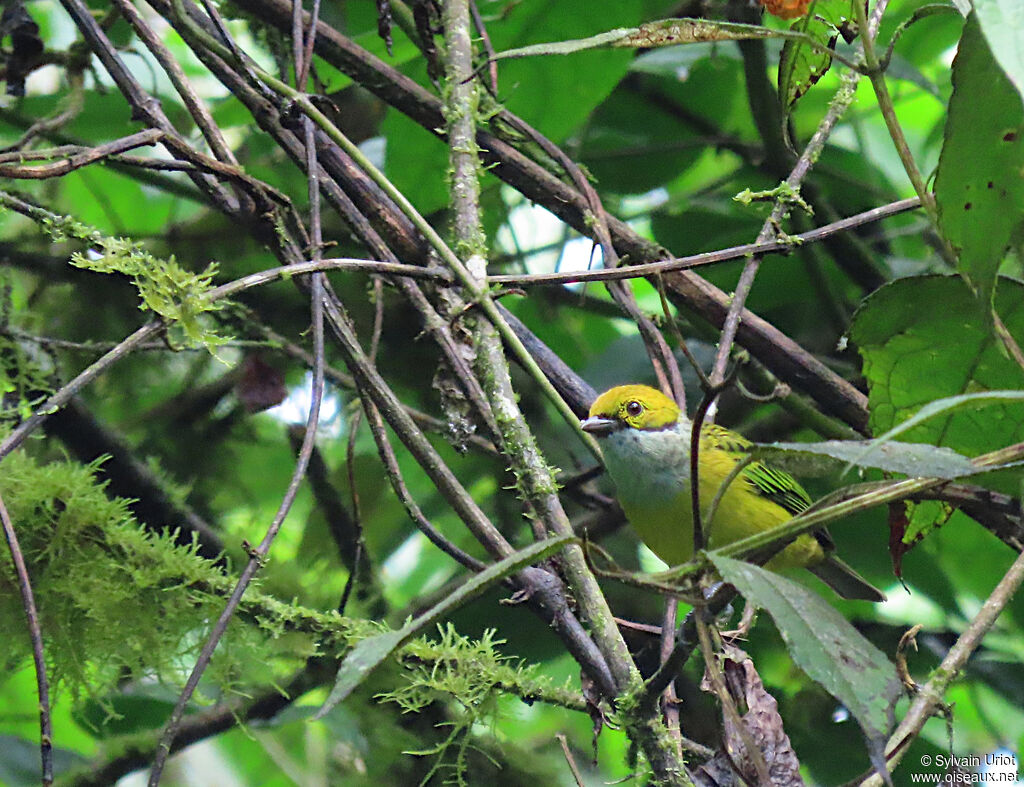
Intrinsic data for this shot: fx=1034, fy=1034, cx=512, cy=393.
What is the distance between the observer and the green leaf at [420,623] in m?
0.96

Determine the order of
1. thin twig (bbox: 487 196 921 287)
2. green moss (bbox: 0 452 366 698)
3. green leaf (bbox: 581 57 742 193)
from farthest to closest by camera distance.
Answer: green leaf (bbox: 581 57 742 193)
green moss (bbox: 0 452 366 698)
thin twig (bbox: 487 196 921 287)

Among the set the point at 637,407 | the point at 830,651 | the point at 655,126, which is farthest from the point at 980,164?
the point at 655,126

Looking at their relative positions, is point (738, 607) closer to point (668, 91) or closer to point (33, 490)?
point (668, 91)

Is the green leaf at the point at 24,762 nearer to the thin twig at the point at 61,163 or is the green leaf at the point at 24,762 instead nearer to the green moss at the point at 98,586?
the green moss at the point at 98,586

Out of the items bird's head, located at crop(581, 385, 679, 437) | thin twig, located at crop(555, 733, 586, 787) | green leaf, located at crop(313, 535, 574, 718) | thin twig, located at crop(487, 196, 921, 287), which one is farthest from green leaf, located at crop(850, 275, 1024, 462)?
bird's head, located at crop(581, 385, 679, 437)

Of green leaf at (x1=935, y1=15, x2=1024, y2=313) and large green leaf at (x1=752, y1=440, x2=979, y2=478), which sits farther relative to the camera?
green leaf at (x1=935, y1=15, x2=1024, y2=313)

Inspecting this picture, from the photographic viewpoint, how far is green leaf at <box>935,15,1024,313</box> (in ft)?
3.81

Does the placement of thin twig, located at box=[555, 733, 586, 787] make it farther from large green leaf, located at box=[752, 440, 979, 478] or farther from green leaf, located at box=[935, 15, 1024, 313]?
green leaf, located at box=[935, 15, 1024, 313]

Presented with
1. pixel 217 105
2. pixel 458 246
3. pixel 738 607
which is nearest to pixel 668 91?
pixel 217 105

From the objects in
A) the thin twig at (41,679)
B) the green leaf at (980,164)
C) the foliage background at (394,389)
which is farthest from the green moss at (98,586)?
the green leaf at (980,164)

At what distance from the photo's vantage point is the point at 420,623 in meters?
1.01

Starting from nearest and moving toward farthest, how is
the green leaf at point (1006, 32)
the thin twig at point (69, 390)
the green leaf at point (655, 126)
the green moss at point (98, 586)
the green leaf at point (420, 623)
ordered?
1. the green leaf at point (1006, 32)
2. the green leaf at point (420, 623)
3. the thin twig at point (69, 390)
4. the green moss at point (98, 586)
5. the green leaf at point (655, 126)

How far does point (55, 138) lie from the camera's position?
284cm

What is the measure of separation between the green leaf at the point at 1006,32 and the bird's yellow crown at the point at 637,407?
185 centimetres
